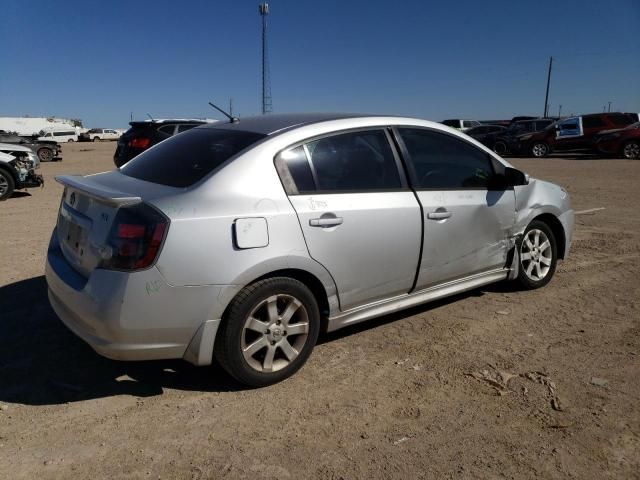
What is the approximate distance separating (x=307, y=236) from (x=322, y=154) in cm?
59

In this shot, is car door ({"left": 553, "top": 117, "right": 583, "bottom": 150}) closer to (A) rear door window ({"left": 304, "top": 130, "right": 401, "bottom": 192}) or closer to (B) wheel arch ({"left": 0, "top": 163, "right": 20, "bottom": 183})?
(B) wheel arch ({"left": 0, "top": 163, "right": 20, "bottom": 183})

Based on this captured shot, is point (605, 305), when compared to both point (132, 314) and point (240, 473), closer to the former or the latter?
point (240, 473)

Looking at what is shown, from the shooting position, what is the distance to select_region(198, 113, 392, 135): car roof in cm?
353

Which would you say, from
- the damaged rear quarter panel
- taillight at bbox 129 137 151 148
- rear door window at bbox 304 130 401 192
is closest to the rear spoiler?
rear door window at bbox 304 130 401 192

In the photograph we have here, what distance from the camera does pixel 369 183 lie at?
11.9 feet

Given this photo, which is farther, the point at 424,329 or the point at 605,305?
the point at 605,305

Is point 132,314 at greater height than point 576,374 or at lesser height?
greater

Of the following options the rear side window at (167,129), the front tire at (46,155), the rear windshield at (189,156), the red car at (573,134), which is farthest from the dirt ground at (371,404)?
the front tire at (46,155)

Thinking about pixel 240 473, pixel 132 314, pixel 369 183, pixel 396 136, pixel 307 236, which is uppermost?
pixel 396 136

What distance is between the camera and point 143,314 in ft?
9.30

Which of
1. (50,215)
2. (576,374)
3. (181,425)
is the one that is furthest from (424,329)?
(50,215)

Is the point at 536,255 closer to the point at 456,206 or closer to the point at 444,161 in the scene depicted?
the point at 456,206

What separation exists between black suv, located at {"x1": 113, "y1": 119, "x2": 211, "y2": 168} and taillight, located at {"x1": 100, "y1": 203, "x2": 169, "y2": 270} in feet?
28.0

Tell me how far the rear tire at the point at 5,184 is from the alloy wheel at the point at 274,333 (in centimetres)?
984
